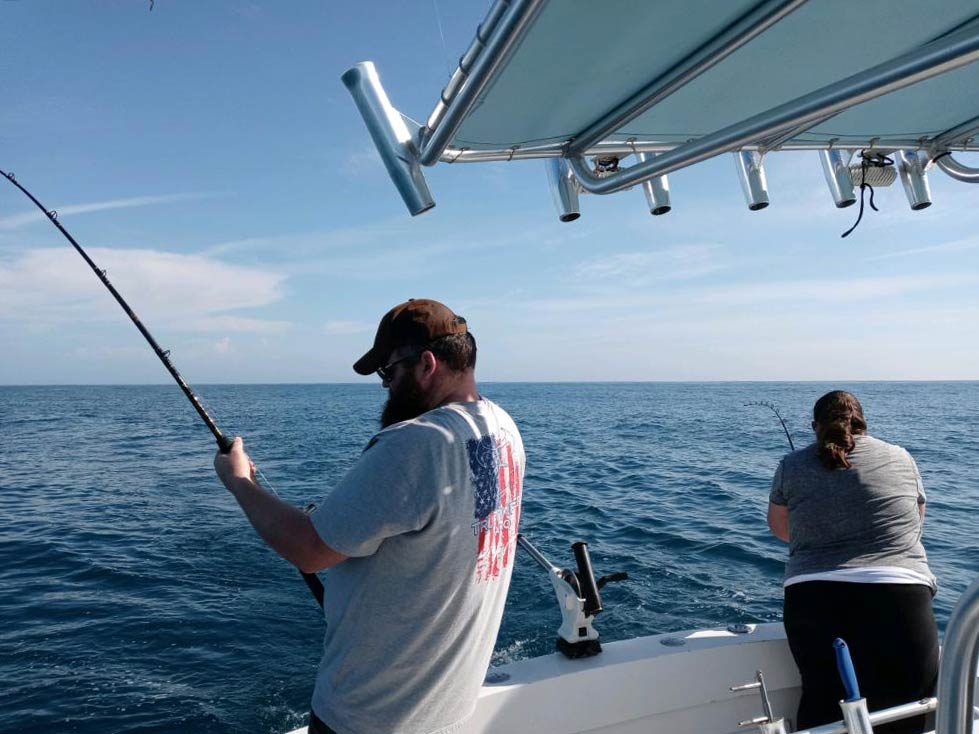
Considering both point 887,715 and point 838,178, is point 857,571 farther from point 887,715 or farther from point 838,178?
point 838,178

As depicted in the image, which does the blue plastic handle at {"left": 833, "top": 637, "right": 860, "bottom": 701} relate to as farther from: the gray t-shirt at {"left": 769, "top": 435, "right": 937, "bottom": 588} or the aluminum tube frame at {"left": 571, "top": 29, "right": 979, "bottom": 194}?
the aluminum tube frame at {"left": 571, "top": 29, "right": 979, "bottom": 194}

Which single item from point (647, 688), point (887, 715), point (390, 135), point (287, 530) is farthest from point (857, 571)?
point (390, 135)

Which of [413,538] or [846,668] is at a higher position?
[413,538]

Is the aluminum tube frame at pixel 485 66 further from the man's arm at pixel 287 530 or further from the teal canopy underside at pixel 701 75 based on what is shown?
the man's arm at pixel 287 530

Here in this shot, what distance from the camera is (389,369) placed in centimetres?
142

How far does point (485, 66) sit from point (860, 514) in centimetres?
199

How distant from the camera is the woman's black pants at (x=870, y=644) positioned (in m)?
2.11

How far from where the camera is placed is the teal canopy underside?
64.1 inches

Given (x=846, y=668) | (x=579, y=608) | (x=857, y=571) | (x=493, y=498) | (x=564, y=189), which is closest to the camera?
(x=493, y=498)

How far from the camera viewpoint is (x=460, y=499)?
1.24m

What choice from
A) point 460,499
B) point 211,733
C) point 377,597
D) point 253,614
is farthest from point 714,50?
point 253,614

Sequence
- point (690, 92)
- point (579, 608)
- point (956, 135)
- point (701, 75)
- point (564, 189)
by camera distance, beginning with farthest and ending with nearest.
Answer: point (579, 608)
point (956, 135)
point (564, 189)
point (690, 92)
point (701, 75)

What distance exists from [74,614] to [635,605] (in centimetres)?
518

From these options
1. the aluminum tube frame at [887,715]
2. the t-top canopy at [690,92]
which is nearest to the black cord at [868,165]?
the t-top canopy at [690,92]
